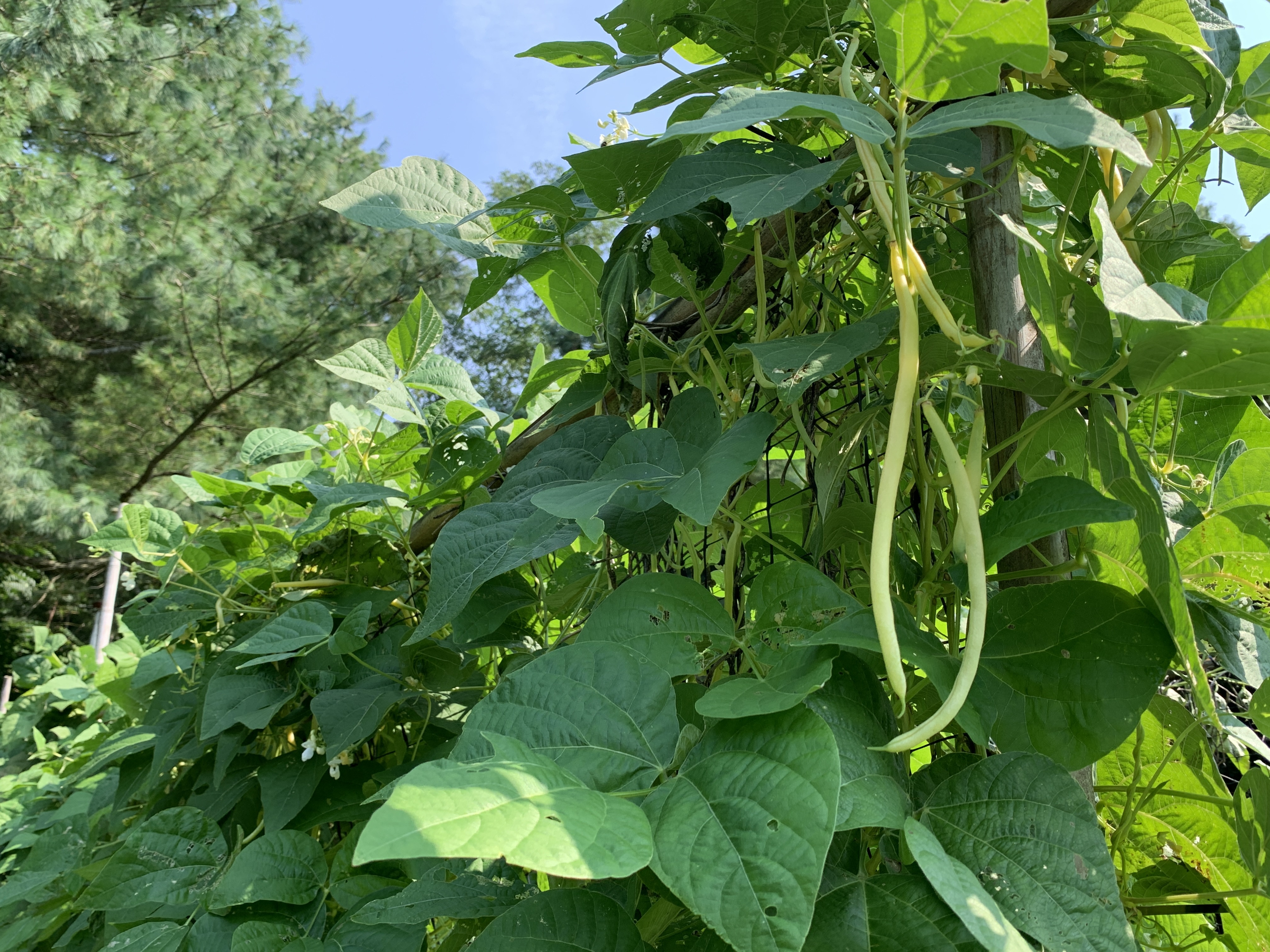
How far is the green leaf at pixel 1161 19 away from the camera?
449 mm

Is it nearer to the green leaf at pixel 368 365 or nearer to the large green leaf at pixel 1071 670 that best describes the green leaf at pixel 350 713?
the green leaf at pixel 368 365

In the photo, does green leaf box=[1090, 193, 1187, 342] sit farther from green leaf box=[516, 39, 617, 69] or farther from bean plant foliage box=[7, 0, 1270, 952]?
green leaf box=[516, 39, 617, 69]

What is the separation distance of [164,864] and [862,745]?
621 mm

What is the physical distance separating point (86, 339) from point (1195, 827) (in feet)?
27.8

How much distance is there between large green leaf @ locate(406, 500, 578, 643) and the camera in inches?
19.1

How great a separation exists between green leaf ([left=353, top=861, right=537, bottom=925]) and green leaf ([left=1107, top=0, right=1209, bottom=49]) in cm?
57

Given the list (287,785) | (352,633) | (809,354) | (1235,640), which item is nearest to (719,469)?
(809,354)

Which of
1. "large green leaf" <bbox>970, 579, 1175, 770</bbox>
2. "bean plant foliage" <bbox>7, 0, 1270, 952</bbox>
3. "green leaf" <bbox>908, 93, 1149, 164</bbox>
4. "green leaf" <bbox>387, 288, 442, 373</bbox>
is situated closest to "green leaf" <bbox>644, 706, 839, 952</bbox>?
"bean plant foliage" <bbox>7, 0, 1270, 952</bbox>

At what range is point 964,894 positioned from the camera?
0.93 ft

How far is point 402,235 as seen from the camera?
8070 millimetres

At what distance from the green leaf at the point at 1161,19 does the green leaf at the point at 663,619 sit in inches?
15.2

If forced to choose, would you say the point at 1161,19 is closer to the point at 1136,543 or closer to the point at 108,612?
the point at 1136,543

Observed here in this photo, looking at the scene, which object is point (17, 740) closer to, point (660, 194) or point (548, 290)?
point (548, 290)

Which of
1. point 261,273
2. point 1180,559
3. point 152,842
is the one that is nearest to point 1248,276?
point 1180,559
